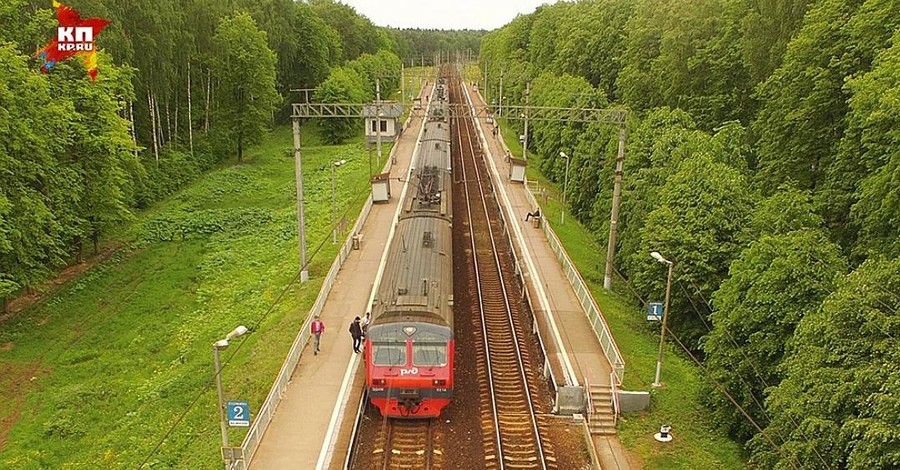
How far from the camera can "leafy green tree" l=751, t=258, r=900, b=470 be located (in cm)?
1255

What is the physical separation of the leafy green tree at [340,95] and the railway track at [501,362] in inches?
1312

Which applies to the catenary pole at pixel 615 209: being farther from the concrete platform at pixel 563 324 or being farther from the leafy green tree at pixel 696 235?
the leafy green tree at pixel 696 235

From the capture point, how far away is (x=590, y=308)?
2664 cm

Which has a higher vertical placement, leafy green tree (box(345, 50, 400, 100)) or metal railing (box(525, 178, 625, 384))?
leafy green tree (box(345, 50, 400, 100))

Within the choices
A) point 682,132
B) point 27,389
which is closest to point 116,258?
point 27,389

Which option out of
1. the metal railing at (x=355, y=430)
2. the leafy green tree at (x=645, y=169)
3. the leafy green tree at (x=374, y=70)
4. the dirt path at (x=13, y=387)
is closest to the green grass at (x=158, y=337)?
the dirt path at (x=13, y=387)

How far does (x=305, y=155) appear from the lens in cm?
7081

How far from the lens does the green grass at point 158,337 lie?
20.6 m

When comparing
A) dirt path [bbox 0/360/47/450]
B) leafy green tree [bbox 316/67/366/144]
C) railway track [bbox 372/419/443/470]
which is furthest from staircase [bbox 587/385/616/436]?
leafy green tree [bbox 316/67/366/144]

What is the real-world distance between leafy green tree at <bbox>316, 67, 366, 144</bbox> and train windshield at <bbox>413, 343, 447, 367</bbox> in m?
55.9

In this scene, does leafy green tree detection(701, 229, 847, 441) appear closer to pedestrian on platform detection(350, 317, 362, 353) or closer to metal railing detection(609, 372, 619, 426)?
metal railing detection(609, 372, 619, 426)

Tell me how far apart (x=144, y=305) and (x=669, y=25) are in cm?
3568

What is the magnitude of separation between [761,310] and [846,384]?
4.16m

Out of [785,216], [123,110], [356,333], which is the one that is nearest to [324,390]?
[356,333]
